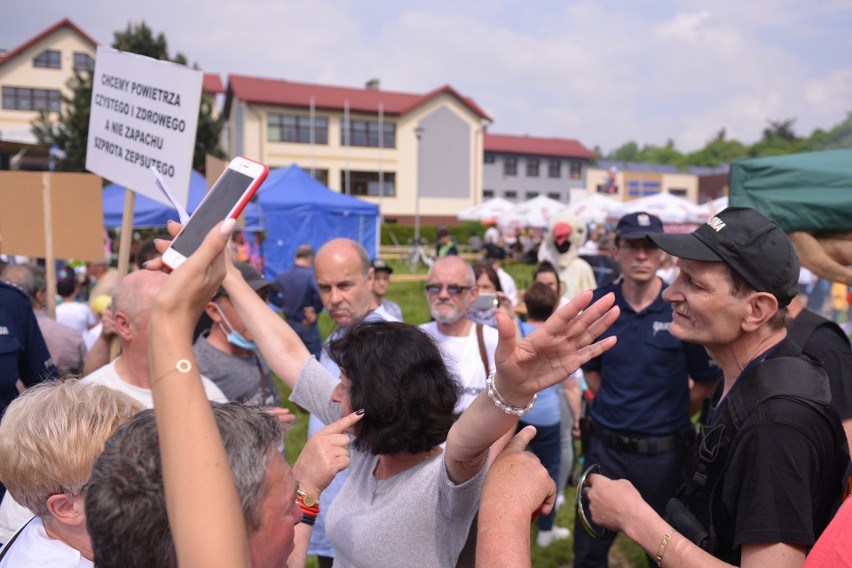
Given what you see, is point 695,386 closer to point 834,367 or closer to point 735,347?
point 834,367

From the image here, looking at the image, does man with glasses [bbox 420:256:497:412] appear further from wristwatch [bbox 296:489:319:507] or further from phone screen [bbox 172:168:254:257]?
phone screen [bbox 172:168:254:257]

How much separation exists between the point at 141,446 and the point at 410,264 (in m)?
25.1

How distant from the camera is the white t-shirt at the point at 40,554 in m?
1.60

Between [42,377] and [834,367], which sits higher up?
[834,367]

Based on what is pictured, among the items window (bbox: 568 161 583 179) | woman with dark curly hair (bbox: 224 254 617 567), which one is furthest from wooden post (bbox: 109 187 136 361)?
window (bbox: 568 161 583 179)

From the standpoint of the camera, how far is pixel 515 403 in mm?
1377

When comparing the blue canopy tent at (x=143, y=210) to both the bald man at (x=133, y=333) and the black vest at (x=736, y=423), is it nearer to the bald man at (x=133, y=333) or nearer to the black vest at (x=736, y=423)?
the bald man at (x=133, y=333)

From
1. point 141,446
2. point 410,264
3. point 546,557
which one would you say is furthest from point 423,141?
point 141,446

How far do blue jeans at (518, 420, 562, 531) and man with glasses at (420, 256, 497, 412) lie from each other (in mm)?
1019

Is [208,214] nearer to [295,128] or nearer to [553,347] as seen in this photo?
[553,347]

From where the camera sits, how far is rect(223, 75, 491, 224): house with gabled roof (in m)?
39.4

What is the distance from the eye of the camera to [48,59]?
1619 inches

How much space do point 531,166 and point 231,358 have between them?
5397cm

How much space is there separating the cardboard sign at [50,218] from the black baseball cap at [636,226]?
3242 millimetres
